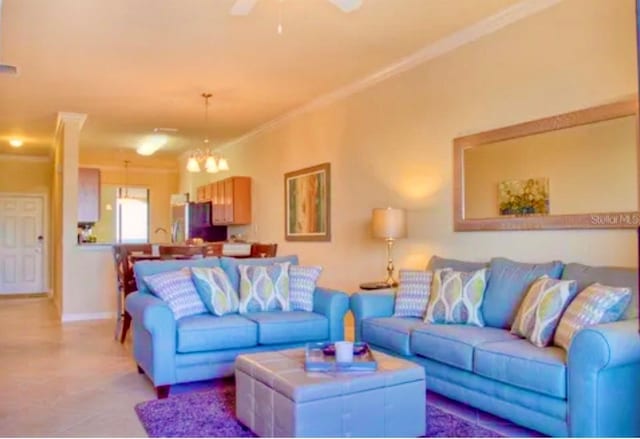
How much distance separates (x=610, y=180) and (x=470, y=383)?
147 centimetres

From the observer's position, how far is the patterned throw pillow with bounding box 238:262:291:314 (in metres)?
4.12

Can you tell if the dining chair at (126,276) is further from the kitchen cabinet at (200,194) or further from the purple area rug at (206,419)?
the kitchen cabinet at (200,194)

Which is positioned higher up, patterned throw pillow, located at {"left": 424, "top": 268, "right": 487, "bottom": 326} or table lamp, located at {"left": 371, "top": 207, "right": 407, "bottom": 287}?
table lamp, located at {"left": 371, "top": 207, "right": 407, "bottom": 287}

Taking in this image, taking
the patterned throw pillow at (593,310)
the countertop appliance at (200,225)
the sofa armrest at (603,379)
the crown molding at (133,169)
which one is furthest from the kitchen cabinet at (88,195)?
the sofa armrest at (603,379)

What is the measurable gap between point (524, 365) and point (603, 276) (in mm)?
743

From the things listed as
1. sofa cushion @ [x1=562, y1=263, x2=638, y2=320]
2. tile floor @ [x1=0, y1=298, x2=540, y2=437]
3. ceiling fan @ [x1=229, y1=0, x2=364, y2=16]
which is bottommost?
tile floor @ [x1=0, y1=298, x2=540, y2=437]

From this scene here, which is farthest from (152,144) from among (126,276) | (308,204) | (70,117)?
(126,276)

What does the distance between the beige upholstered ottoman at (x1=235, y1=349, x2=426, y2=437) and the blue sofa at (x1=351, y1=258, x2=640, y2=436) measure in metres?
0.45

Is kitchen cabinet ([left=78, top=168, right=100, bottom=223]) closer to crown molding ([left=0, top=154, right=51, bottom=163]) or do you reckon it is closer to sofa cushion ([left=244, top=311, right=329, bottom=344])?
crown molding ([left=0, top=154, right=51, bottom=163])

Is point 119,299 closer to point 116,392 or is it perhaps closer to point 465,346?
point 116,392

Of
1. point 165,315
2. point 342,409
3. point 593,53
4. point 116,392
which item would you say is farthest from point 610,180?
point 116,392

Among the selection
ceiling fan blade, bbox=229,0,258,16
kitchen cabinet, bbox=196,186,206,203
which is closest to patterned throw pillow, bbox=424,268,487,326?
ceiling fan blade, bbox=229,0,258,16

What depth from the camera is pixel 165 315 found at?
3455 millimetres

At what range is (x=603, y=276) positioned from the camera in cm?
295
